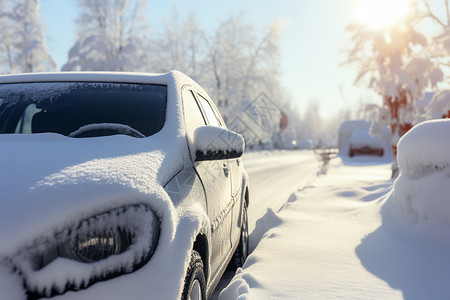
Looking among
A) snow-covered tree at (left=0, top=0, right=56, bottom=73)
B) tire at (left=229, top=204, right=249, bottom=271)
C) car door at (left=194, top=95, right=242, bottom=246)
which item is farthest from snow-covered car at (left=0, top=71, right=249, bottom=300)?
snow-covered tree at (left=0, top=0, right=56, bottom=73)

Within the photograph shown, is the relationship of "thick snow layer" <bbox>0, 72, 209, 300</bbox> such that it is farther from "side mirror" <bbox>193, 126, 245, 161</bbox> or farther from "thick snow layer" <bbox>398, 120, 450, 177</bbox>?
"thick snow layer" <bbox>398, 120, 450, 177</bbox>

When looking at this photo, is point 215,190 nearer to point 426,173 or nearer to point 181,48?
point 426,173

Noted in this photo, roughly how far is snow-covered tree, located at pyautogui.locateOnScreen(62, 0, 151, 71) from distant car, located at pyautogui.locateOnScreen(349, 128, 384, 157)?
17788mm

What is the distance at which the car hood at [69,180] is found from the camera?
1.20m

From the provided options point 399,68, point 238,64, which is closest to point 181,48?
point 238,64

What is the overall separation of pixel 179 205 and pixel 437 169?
10.4 ft

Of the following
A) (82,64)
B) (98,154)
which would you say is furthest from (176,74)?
(82,64)

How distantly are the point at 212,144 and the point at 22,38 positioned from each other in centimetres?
3398

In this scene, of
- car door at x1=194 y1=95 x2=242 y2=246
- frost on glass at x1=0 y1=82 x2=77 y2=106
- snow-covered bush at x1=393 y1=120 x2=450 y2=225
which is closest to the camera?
frost on glass at x1=0 y1=82 x2=77 y2=106

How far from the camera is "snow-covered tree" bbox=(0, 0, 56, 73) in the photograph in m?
30.1

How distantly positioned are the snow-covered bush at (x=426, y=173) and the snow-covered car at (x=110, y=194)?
7.17 ft

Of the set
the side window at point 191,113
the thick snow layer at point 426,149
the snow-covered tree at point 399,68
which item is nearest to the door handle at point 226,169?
the side window at point 191,113

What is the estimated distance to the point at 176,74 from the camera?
9.37 ft

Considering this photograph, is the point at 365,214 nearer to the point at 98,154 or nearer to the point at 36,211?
the point at 98,154
